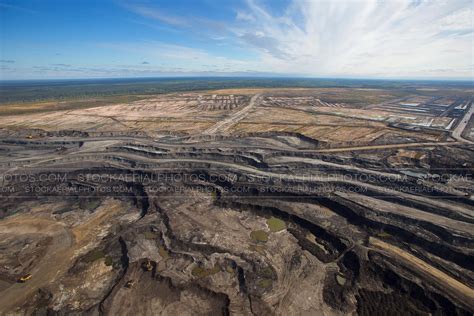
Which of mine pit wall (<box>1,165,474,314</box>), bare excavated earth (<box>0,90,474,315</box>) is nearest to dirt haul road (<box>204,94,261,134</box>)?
bare excavated earth (<box>0,90,474,315</box>)

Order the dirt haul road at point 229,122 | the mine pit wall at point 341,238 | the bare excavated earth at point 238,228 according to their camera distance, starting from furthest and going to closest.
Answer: the dirt haul road at point 229,122, the mine pit wall at point 341,238, the bare excavated earth at point 238,228

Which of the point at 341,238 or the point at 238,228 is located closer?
the point at 341,238

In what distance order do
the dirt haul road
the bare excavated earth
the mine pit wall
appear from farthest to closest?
the dirt haul road → the mine pit wall → the bare excavated earth

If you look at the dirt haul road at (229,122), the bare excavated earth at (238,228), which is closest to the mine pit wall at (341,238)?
the bare excavated earth at (238,228)

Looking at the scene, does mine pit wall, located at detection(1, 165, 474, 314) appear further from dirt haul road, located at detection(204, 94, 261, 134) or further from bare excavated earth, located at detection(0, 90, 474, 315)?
dirt haul road, located at detection(204, 94, 261, 134)

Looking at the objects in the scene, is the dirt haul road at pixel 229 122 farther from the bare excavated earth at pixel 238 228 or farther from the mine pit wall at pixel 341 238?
the mine pit wall at pixel 341 238

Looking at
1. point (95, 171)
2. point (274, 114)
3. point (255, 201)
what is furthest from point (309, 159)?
point (274, 114)

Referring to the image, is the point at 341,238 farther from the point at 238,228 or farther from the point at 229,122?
the point at 229,122

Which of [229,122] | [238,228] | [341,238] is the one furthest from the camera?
[229,122]

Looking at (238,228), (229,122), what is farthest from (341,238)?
(229,122)
